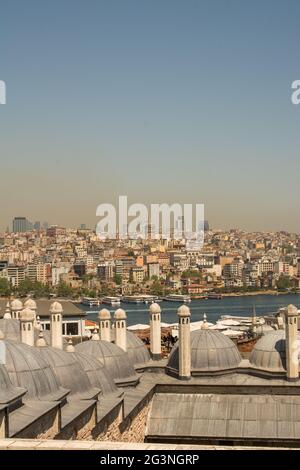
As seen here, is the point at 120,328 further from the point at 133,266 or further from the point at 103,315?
the point at 133,266

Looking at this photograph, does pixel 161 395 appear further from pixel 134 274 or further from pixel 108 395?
pixel 134 274

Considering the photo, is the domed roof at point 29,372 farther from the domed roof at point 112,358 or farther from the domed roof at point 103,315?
the domed roof at point 103,315

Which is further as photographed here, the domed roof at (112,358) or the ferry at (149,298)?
the ferry at (149,298)

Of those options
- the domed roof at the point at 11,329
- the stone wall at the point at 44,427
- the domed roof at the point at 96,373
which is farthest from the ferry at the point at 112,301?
the stone wall at the point at 44,427

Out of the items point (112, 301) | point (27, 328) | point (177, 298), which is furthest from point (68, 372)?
point (177, 298)
